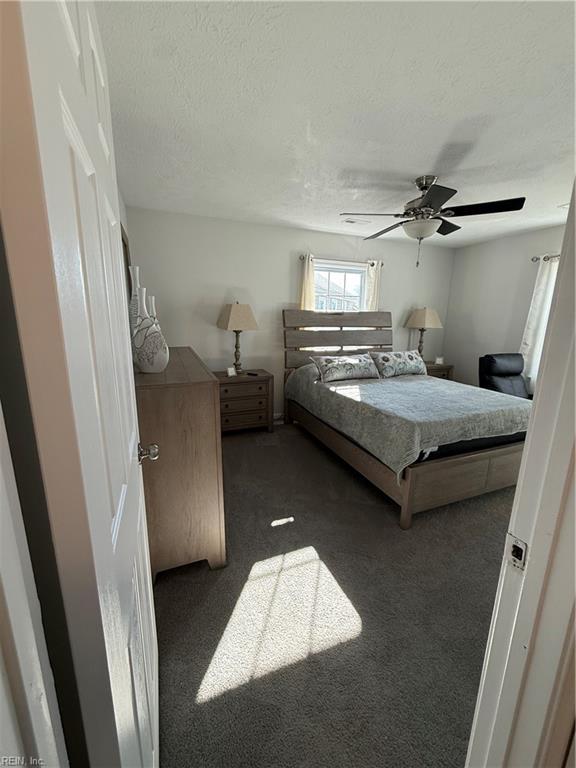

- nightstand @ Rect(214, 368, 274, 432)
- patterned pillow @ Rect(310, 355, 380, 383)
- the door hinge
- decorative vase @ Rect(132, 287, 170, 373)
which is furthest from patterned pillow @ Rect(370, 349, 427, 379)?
the door hinge

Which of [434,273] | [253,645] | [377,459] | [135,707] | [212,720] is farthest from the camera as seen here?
[434,273]

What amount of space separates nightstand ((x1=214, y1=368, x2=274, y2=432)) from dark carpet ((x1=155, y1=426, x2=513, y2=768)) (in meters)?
1.29

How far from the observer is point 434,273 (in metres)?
4.80

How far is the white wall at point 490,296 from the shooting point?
3922 millimetres

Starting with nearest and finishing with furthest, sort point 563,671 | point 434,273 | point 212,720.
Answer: point 563,671, point 212,720, point 434,273

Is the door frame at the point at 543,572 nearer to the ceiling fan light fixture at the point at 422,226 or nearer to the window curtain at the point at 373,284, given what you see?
the ceiling fan light fixture at the point at 422,226

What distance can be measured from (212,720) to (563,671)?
120 cm

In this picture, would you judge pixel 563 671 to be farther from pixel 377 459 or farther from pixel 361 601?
pixel 377 459

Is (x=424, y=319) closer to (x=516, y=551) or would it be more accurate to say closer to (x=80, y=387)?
(x=516, y=551)

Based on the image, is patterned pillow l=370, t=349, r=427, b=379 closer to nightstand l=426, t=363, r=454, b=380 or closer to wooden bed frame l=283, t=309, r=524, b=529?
nightstand l=426, t=363, r=454, b=380

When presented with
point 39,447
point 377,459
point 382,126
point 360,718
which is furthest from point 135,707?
point 382,126

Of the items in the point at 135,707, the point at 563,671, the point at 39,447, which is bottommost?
the point at 135,707

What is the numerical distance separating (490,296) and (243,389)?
364 centimetres

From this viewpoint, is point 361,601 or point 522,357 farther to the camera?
point 522,357
